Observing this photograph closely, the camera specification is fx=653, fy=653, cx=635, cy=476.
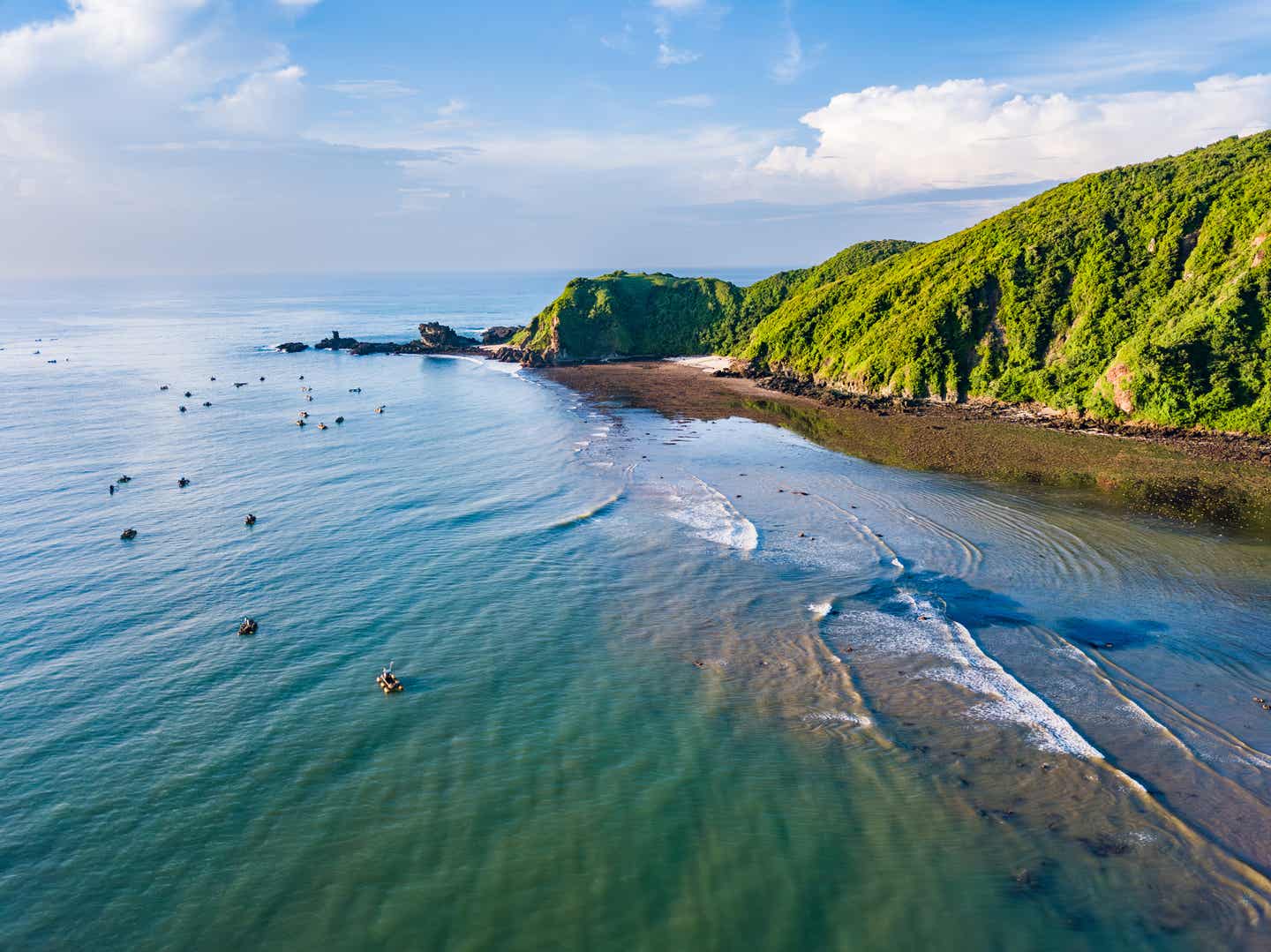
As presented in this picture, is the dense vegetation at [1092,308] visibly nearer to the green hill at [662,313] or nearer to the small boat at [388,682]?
the green hill at [662,313]

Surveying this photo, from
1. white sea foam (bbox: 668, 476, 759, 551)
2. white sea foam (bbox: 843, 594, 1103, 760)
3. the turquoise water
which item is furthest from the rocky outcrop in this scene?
white sea foam (bbox: 843, 594, 1103, 760)

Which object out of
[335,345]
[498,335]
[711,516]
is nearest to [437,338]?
[498,335]

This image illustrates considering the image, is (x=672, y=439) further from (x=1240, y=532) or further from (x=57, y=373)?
(x=57, y=373)

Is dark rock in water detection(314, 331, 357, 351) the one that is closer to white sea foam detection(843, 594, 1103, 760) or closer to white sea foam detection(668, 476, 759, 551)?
white sea foam detection(668, 476, 759, 551)

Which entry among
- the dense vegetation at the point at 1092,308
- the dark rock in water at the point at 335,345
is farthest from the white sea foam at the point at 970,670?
the dark rock in water at the point at 335,345

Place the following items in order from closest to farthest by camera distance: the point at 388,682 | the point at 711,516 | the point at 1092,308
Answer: the point at 388,682
the point at 711,516
the point at 1092,308

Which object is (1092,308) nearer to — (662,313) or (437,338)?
(662,313)
